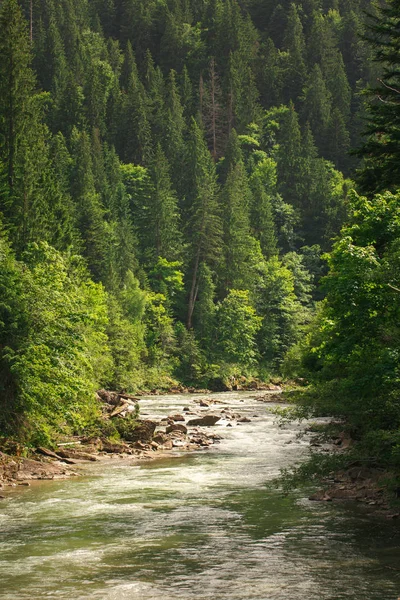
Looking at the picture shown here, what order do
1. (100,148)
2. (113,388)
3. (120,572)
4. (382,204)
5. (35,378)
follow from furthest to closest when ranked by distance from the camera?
(100,148) < (113,388) < (35,378) < (382,204) < (120,572)

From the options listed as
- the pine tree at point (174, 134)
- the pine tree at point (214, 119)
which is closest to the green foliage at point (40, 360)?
the pine tree at point (174, 134)

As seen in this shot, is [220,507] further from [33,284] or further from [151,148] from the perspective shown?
[151,148]

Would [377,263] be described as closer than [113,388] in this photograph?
Yes

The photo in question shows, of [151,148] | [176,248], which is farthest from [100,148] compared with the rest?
[176,248]

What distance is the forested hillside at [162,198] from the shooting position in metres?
35.8

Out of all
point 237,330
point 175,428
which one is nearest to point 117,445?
point 175,428

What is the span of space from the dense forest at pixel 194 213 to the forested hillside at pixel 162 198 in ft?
0.78

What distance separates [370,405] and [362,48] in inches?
7091

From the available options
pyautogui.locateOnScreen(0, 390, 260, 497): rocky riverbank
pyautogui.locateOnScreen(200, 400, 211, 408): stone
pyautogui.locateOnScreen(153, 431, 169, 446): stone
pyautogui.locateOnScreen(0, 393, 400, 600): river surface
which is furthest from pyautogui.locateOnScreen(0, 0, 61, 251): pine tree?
pyautogui.locateOnScreen(0, 393, 400, 600): river surface

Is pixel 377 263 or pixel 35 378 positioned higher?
pixel 377 263

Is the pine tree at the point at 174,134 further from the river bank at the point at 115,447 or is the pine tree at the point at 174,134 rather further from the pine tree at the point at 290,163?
the river bank at the point at 115,447

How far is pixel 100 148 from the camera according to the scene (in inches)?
5399

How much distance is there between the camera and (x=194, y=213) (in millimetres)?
120000

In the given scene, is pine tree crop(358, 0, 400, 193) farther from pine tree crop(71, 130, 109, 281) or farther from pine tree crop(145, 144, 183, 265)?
pine tree crop(145, 144, 183, 265)
